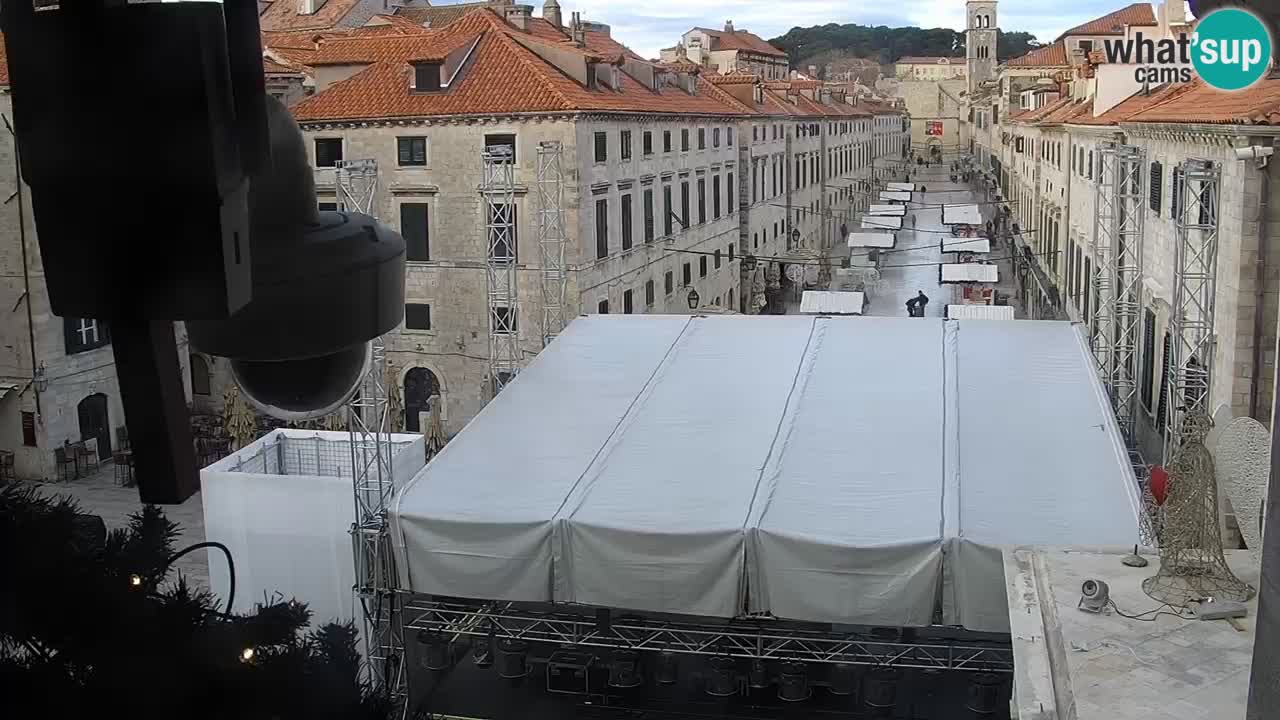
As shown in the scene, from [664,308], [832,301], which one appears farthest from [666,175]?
[832,301]

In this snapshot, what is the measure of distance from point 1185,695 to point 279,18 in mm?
34737

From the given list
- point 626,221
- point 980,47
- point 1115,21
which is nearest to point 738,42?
point 1115,21

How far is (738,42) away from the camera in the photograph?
70500mm

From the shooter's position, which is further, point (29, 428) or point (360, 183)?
point (29, 428)

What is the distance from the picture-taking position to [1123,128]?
19047mm

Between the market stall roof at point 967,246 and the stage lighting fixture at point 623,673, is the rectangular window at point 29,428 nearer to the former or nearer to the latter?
→ the stage lighting fixture at point 623,673

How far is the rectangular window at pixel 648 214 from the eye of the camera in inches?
1016

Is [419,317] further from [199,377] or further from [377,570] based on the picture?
[377,570]

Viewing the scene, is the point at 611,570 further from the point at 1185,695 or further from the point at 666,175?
the point at 666,175

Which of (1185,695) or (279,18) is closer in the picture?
(1185,695)

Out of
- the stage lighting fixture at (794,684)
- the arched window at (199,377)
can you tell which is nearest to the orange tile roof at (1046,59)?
the arched window at (199,377)

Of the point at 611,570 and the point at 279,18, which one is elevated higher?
the point at 279,18

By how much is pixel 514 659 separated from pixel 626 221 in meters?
13.0

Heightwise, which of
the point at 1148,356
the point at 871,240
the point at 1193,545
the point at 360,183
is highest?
the point at 360,183
